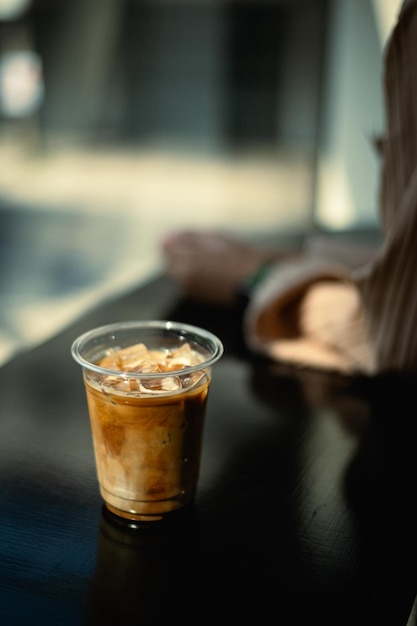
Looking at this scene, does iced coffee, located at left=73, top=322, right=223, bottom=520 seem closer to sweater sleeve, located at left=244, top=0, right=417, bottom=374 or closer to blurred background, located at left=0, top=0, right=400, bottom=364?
sweater sleeve, located at left=244, top=0, right=417, bottom=374

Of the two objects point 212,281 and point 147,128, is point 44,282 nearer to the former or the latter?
point 212,281

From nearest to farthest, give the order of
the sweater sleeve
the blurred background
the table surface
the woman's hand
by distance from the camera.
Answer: the table surface, the sweater sleeve, the woman's hand, the blurred background

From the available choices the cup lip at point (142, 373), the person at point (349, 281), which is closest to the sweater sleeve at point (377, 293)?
the person at point (349, 281)

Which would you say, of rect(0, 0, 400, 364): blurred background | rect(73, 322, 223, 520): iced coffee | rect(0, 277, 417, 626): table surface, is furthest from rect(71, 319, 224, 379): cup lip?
rect(0, 0, 400, 364): blurred background

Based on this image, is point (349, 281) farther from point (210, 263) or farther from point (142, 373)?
point (142, 373)

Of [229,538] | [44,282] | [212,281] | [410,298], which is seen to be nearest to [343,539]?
[229,538]
